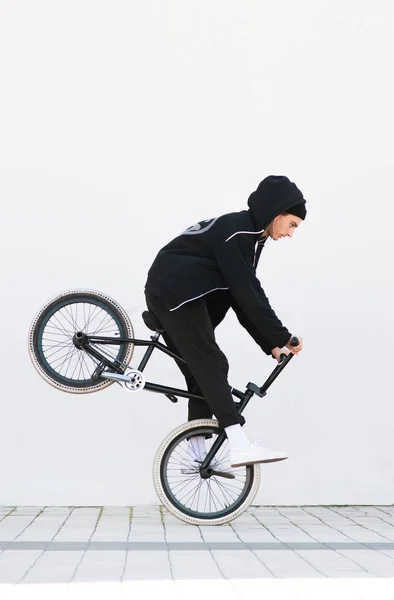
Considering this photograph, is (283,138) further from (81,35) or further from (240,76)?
(81,35)

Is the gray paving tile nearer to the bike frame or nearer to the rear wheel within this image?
the bike frame

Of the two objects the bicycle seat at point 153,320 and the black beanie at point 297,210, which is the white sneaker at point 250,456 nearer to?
the bicycle seat at point 153,320

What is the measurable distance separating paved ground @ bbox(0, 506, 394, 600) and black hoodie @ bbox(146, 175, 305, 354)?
1.04 m

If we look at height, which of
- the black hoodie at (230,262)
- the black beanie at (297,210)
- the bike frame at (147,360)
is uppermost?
the black beanie at (297,210)

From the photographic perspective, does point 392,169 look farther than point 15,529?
Yes

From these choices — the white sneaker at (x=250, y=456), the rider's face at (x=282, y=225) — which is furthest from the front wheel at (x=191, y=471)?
the rider's face at (x=282, y=225)

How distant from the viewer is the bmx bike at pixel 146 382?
5398 mm

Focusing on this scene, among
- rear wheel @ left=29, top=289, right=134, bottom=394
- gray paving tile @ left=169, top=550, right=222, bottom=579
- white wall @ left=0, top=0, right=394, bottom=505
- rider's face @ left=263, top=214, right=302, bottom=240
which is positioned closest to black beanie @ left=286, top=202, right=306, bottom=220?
rider's face @ left=263, top=214, right=302, bottom=240

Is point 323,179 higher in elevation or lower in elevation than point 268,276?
higher

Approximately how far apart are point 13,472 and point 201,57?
2.81 metres

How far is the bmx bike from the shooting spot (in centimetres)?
540

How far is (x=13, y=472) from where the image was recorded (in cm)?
641

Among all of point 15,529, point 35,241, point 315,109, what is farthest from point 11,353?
point 315,109

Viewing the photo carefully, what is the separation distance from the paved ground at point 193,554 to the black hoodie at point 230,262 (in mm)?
1037
